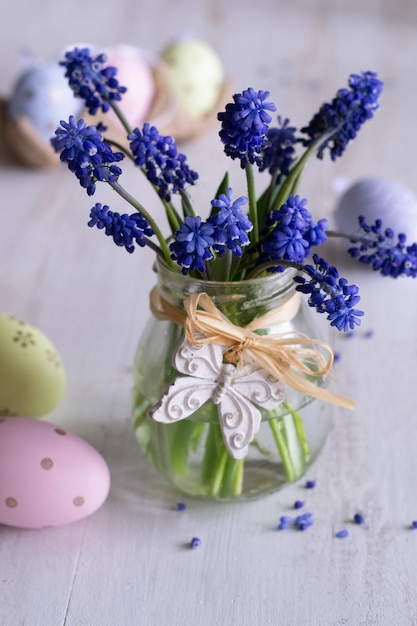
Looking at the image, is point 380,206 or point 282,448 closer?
point 282,448

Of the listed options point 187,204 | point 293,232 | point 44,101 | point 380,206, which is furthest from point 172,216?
point 44,101

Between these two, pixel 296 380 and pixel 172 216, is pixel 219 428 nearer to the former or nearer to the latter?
pixel 296 380

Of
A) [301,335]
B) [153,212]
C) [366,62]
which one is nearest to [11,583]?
[301,335]

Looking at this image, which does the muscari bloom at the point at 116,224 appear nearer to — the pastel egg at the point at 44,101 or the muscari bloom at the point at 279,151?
the muscari bloom at the point at 279,151

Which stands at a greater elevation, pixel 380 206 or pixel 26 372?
pixel 380 206

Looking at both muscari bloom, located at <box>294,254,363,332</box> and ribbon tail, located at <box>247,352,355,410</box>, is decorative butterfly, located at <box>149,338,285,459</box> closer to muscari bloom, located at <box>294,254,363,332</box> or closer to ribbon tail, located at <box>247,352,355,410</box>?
ribbon tail, located at <box>247,352,355,410</box>

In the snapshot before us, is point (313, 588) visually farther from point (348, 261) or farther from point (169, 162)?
point (348, 261)

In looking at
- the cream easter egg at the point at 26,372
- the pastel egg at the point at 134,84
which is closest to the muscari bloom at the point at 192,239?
the cream easter egg at the point at 26,372
